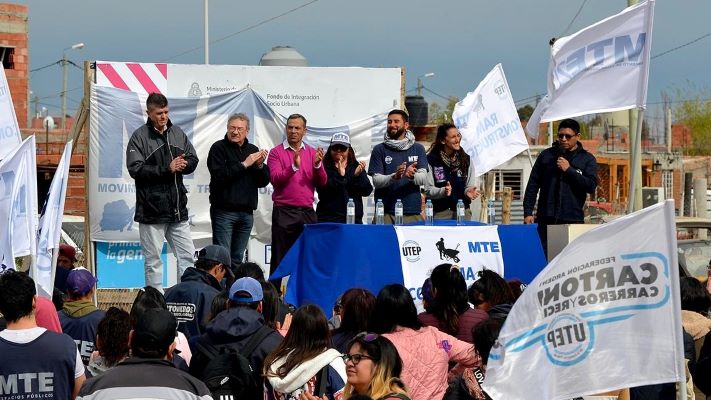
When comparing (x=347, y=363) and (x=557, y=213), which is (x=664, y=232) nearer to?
(x=347, y=363)

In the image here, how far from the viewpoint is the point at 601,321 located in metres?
6.20

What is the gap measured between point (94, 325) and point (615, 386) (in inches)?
139

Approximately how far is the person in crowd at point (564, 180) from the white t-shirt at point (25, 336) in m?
6.44

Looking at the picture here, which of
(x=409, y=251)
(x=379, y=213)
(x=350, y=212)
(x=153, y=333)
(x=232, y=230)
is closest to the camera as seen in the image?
(x=153, y=333)

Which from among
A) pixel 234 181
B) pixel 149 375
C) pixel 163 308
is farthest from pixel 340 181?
pixel 149 375

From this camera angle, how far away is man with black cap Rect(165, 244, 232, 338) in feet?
29.9

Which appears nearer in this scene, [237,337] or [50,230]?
[237,337]

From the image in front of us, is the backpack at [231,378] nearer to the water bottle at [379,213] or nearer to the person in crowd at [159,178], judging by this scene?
the water bottle at [379,213]

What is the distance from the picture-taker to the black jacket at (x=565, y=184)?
40.4 ft

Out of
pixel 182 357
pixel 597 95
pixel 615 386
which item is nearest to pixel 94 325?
pixel 182 357

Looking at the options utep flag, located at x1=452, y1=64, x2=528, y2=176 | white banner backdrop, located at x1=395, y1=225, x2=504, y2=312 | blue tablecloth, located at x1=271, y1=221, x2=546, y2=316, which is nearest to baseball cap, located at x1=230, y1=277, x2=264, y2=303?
blue tablecloth, located at x1=271, y1=221, x2=546, y2=316

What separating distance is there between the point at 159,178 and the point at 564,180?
3.77 metres

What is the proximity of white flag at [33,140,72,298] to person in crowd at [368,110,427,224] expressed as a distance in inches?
131

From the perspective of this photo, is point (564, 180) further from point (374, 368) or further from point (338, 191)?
point (374, 368)
